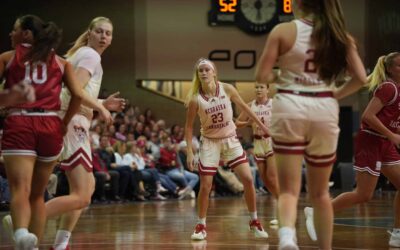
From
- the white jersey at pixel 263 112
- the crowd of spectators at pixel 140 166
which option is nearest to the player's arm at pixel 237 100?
the white jersey at pixel 263 112

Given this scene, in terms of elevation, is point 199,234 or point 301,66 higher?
point 301,66

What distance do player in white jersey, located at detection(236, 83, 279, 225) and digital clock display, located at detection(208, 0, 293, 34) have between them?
912 centimetres

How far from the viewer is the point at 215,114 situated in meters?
8.15

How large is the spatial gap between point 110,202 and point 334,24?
10.5m

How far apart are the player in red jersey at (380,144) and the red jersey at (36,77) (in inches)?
111

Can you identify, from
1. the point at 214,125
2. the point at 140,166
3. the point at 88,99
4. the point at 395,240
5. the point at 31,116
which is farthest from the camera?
the point at 140,166

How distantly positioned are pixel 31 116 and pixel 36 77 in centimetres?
26

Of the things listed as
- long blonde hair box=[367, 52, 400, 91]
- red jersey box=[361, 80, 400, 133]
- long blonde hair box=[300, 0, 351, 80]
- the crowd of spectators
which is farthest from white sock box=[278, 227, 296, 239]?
the crowd of spectators

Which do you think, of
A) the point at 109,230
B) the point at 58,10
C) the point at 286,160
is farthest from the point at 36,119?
the point at 58,10

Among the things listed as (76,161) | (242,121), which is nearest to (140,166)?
(242,121)

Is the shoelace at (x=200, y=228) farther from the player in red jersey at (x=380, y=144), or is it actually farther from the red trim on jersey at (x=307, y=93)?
the red trim on jersey at (x=307, y=93)

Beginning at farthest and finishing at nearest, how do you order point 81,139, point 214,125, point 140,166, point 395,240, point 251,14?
point 251,14 → point 140,166 → point 214,125 → point 395,240 → point 81,139

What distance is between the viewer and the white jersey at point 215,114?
8.15 m

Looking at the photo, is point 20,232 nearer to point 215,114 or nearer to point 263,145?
point 215,114
